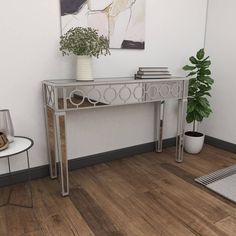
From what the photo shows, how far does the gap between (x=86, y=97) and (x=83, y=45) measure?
41 cm

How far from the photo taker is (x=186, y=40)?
2.78 metres

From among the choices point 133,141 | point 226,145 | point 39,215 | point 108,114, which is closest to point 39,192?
point 39,215

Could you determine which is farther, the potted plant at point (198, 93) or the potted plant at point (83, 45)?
the potted plant at point (198, 93)

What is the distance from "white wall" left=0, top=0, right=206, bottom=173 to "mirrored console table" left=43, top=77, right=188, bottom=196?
0.53 ft

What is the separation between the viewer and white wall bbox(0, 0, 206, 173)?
73.7 inches

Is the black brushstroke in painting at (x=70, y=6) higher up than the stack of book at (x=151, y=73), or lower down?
higher up

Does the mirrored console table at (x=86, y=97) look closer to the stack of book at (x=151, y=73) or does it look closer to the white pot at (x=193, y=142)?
the stack of book at (x=151, y=73)

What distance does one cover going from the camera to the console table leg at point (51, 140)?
78.0 inches

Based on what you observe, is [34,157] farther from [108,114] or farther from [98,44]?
[98,44]

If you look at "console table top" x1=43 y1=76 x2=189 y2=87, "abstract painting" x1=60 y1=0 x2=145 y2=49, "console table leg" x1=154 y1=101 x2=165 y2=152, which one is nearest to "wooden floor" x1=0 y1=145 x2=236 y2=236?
"console table leg" x1=154 y1=101 x2=165 y2=152

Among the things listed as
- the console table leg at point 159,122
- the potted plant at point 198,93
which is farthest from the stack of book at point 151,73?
the console table leg at point 159,122

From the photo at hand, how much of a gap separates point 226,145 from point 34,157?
87.7 inches

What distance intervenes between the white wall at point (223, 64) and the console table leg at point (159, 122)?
74 cm

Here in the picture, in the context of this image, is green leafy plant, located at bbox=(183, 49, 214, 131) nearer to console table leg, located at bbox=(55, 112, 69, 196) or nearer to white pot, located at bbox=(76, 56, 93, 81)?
white pot, located at bbox=(76, 56, 93, 81)
